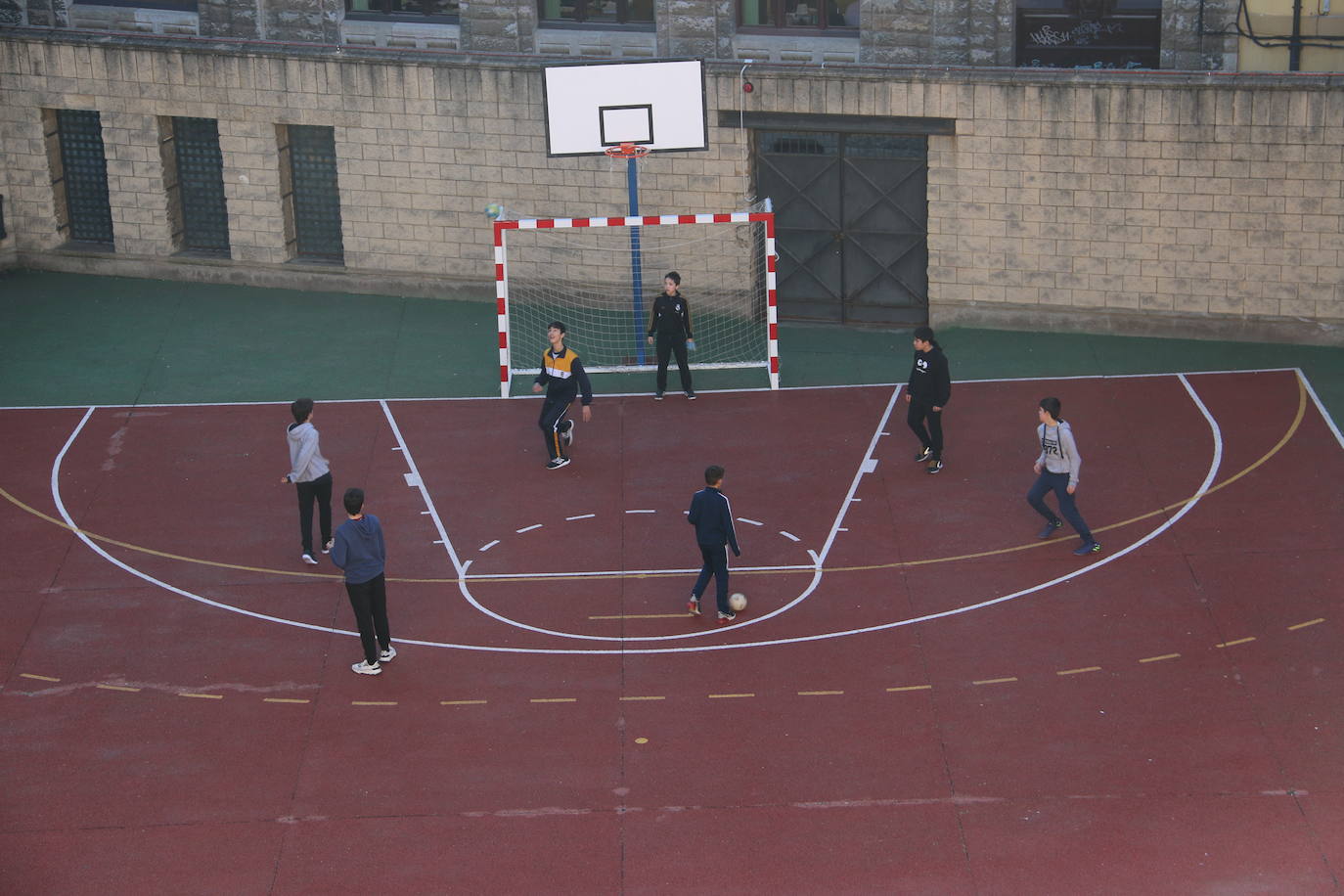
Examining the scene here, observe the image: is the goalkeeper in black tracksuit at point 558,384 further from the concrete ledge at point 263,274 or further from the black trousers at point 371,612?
the concrete ledge at point 263,274

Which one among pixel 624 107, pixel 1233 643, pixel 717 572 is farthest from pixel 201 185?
pixel 1233 643

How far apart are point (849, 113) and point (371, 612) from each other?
1214 centimetres

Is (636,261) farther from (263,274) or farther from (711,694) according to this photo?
(711,694)

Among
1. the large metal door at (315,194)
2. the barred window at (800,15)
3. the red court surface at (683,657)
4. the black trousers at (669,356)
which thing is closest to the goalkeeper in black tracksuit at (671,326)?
the black trousers at (669,356)

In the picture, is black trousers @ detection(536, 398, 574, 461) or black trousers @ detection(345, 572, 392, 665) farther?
black trousers @ detection(536, 398, 574, 461)

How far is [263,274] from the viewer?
98.3 feet

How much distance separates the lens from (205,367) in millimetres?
26891

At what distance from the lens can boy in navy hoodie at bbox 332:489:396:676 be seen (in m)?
17.6

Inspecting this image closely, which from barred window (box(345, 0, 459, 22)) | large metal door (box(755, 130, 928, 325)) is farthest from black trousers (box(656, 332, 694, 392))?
barred window (box(345, 0, 459, 22))

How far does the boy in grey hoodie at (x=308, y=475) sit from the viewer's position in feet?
65.4

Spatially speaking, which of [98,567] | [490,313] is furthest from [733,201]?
[98,567]

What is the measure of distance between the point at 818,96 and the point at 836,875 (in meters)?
14.6

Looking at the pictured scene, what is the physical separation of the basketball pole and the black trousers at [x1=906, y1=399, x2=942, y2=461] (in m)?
5.14

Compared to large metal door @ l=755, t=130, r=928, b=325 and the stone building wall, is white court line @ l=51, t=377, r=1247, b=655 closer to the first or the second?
the stone building wall
